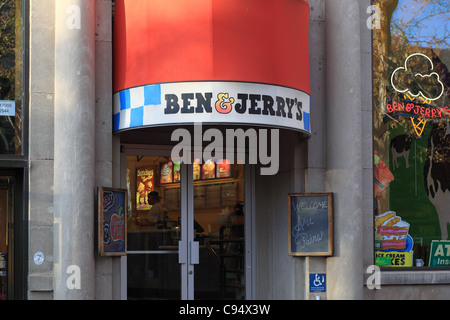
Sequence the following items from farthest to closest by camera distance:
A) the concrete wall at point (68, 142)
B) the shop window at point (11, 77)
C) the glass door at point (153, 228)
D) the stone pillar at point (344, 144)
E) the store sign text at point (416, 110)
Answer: the store sign text at point (416, 110), the glass door at point (153, 228), the stone pillar at point (344, 144), the shop window at point (11, 77), the concrete wall at point (68, 142)

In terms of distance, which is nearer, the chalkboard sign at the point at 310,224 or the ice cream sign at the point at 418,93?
the chalkboard sign at the point at 310,224

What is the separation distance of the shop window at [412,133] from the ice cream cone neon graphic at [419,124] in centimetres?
1

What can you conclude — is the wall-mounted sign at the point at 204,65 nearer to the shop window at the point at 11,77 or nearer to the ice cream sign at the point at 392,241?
the shop window at the point at 11,77

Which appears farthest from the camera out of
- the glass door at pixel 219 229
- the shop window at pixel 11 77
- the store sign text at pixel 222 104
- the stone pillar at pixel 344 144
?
the glass door at pixel 219 229

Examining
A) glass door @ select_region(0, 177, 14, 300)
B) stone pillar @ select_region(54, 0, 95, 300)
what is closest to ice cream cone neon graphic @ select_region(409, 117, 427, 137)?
stone pillar @ select_region(54, 0, 95, 300)

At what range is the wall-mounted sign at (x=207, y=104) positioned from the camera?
830 cm

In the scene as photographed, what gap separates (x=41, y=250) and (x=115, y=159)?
4.82ft

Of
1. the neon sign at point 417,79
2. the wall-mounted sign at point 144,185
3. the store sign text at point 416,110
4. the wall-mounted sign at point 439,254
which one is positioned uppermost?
the neon sign at point 417,79

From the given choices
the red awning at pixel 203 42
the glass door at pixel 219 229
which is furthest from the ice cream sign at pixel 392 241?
the red awning at pixel 203 42

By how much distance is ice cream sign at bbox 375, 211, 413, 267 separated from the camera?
10.0 m

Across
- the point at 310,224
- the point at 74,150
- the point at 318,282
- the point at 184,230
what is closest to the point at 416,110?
the point at 310,224

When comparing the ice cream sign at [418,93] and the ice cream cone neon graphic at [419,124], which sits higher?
the ice cream sign at [418,93]

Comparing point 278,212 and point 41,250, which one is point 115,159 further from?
point 278,212

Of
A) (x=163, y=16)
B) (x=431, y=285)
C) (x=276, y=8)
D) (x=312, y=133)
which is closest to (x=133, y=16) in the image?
(x=163, y=16)
